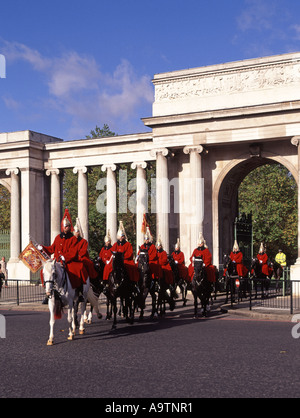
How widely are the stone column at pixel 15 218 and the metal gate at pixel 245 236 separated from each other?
591 inches

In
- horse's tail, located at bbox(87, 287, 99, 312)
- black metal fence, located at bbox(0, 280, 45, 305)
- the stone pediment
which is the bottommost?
black metal fence, located at bbox(0, 280, 45, 305)

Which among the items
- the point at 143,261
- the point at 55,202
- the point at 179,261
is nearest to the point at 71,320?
the point at 143,261

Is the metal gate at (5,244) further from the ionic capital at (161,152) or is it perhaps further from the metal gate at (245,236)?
the metal gate at (245,236)

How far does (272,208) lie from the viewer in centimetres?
6016

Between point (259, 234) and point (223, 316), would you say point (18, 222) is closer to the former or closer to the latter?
point (223, 316)

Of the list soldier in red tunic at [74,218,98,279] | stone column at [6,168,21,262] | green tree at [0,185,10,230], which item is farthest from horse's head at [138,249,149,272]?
green tree at [0,185,10,230]

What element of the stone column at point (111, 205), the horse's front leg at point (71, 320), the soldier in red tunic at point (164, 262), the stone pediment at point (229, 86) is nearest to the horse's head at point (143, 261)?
the soldier in red tunic at point (164, 262)

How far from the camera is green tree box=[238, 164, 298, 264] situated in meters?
60.2

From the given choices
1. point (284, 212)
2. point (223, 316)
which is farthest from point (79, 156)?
point (284, 212)

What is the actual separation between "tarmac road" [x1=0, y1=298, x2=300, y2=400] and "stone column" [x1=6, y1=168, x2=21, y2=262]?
2292cm

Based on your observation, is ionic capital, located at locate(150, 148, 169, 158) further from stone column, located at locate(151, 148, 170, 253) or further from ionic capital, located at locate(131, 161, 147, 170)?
ionic capital, located at locate(131, 161, 147, 170)

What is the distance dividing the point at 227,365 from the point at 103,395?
9.75ft

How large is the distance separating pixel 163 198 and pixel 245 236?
487cm
